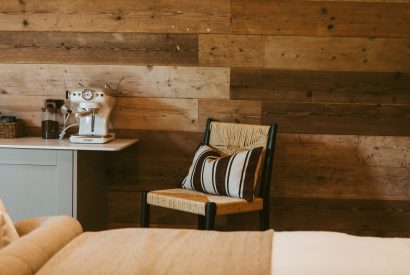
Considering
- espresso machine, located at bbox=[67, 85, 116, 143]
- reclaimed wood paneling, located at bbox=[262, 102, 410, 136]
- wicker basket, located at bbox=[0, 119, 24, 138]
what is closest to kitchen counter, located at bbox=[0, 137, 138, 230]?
espresso machine, located at bbox=[67, 85, 116, 143]

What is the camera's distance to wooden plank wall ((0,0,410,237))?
3.53 m

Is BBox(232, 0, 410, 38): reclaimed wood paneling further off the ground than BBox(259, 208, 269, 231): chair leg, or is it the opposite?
BBox(232, 0, 410, 38): reclaimed wood paneling

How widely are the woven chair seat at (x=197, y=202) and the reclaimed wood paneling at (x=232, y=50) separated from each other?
86cm

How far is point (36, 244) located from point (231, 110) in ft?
7.42

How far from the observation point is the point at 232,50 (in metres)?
3.54

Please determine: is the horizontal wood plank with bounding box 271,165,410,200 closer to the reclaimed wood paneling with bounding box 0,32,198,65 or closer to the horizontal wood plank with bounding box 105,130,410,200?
the horizontal wood plank with bounding box 105,130,410,200

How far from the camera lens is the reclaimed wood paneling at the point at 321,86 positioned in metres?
3.55

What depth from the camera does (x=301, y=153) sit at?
360 cm

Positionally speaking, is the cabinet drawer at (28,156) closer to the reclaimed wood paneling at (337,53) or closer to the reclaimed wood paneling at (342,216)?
the reclaimed wood paneling at (342,216)

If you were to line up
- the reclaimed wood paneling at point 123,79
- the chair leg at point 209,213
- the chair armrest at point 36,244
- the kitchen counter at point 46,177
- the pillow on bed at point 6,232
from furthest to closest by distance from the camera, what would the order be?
1. the reclaimed wood paneling at point 123,79
2. the kitchen counter at point 46,177
3. the chair leg at point 209,213
4. the pillow on bed at point 6,232
5. the chair armrest at point 36,244

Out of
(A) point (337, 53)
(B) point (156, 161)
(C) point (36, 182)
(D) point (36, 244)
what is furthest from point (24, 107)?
(D) point (36, 244)

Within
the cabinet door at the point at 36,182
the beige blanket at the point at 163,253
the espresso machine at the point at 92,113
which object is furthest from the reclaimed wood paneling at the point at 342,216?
the beige blanket at the point at 163,253

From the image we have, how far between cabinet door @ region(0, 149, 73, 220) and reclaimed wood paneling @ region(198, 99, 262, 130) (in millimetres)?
945

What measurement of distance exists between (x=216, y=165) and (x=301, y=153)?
2.28 feet
